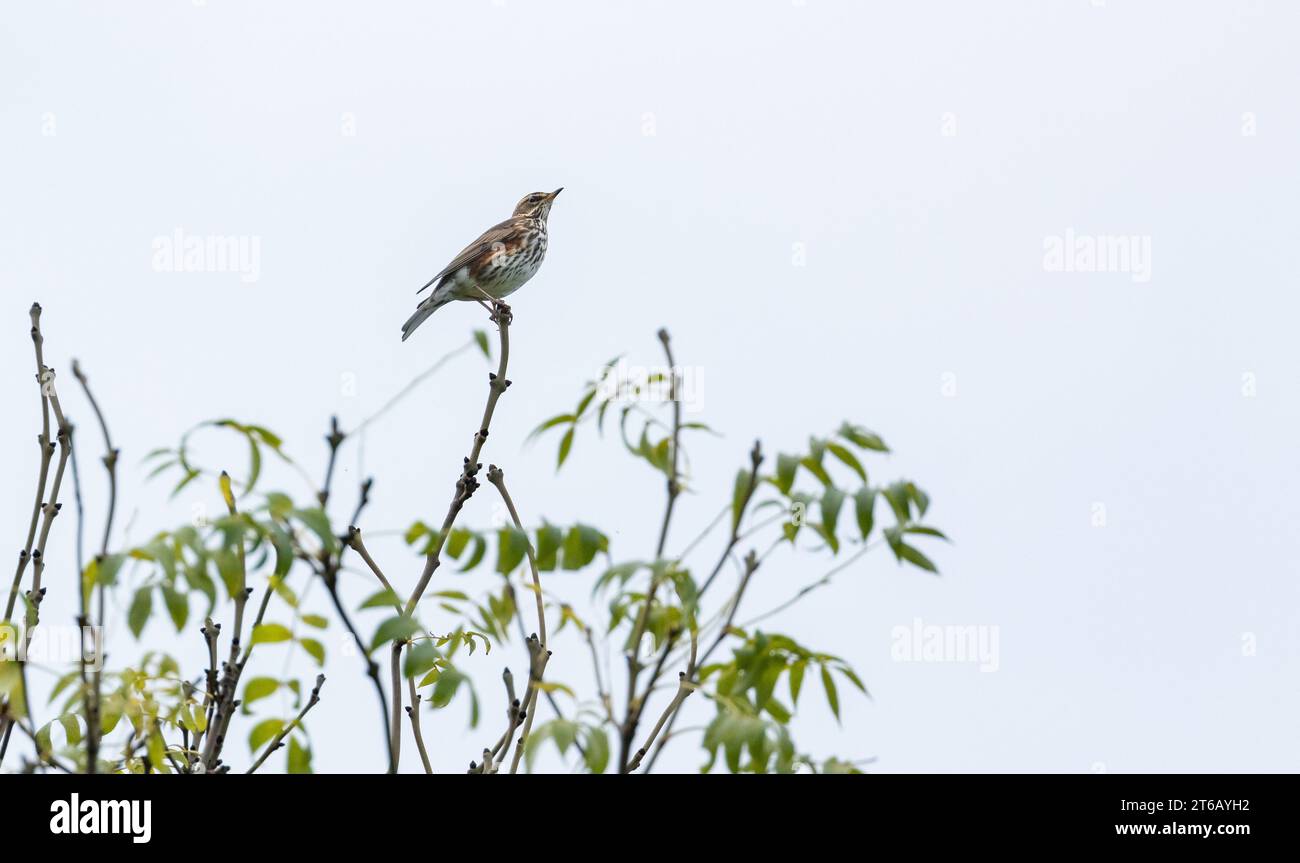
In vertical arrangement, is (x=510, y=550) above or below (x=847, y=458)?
below

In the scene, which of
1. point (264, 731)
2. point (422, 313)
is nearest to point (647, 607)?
point (264, 731)

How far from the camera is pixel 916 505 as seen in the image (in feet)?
9.34

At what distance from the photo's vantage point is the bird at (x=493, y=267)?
11.8 metres

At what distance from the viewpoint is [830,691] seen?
2.93 m

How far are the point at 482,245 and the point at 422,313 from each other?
864 mm

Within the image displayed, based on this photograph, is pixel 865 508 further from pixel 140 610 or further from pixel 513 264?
pixel 513 264

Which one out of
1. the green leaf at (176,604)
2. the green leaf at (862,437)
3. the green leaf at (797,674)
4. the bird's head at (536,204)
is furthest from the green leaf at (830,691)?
the bird's head at (536,204)

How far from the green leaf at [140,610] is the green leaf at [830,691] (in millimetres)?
1378

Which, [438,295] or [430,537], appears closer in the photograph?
[430,537]

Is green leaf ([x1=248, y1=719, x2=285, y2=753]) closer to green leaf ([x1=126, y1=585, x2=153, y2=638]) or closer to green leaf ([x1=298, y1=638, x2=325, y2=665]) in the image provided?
green leaf ([x1=298, y1=638, x2=325, y2=665])

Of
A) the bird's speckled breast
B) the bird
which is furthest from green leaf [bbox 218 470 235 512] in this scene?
the bird's speckled breast
